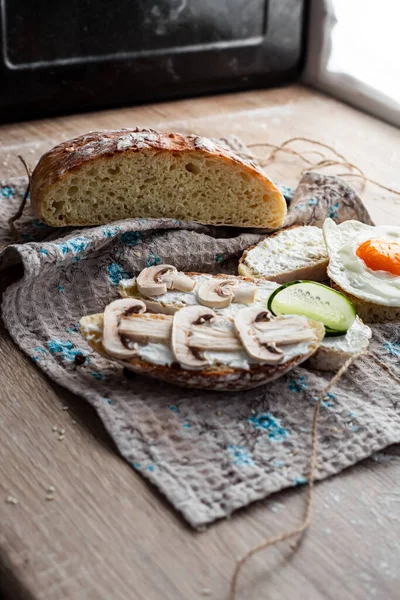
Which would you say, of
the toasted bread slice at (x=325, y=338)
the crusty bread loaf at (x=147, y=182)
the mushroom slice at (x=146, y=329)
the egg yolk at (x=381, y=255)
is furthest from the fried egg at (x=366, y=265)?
the mushroom slice at (x=146, y=329)

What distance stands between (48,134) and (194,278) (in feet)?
3.68

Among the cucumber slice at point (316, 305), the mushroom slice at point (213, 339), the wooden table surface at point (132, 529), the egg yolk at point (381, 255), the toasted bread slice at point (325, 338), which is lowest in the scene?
the wooden table surface at point (132, 529)

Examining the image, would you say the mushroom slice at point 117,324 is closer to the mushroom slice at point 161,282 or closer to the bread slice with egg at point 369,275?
the mushroom slice at point 161,282

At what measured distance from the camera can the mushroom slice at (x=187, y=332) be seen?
145cm

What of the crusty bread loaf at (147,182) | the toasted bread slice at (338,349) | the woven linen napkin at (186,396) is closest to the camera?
the woven linen napkin at (186,396)

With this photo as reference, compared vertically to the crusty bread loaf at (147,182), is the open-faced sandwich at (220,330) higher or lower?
lower

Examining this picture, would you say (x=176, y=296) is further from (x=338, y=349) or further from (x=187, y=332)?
(x=338, y=349)

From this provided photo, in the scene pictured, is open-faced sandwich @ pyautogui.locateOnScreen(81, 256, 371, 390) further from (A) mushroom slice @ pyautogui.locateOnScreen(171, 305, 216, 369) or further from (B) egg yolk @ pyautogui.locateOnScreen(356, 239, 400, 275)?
(B) egg yolk @ pyautogui.locateOnScreen(356, 239, 400, 275)

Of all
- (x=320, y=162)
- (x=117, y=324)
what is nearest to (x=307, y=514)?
(x=117, y=324)

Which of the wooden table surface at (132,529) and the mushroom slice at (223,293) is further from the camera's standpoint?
the mushroom slice at (223,293)

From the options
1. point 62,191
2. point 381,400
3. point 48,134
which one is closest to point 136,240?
point 62,191

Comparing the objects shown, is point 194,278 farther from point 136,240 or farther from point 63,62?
point 63,62

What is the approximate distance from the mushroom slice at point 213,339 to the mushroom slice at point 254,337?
0.02 metres

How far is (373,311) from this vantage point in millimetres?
1793
